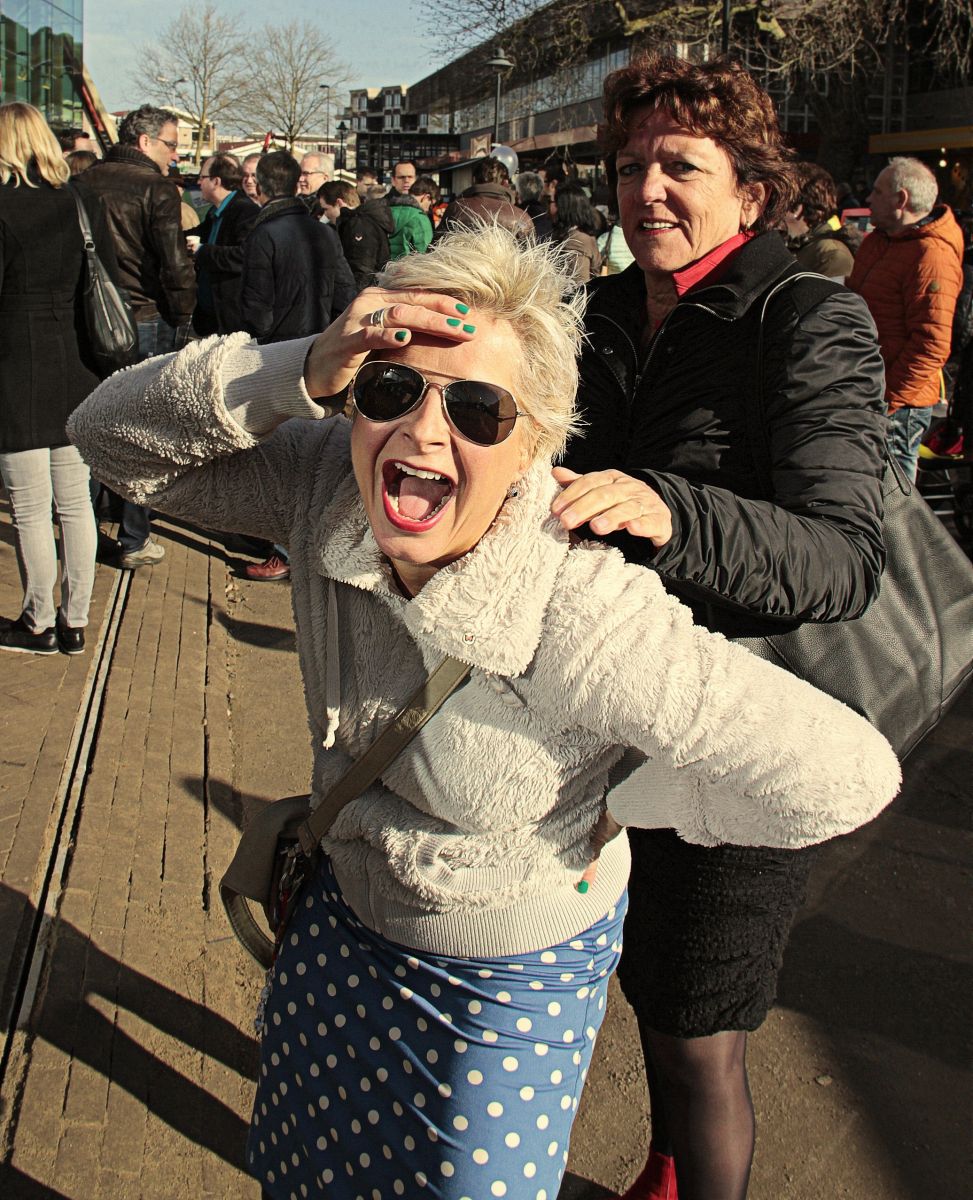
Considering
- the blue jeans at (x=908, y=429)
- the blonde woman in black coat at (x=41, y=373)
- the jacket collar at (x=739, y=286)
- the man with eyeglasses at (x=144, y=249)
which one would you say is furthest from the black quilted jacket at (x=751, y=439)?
the blue jeans at (x=908, y=429)

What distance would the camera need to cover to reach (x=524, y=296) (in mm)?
1601

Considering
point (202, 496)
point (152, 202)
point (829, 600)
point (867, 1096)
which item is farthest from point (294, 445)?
point (152, 202)

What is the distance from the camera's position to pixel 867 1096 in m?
2.90

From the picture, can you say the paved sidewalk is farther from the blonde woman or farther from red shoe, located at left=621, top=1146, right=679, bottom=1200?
the blonde woman

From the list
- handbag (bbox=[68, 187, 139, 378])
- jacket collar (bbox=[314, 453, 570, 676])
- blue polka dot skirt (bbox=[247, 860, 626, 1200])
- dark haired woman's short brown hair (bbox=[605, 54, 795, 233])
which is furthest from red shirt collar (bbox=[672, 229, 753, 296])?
handbag (bbox=[68, 187, 139, 378])

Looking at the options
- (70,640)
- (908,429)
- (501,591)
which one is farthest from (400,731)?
(908,429)

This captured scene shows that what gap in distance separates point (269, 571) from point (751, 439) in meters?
4.90

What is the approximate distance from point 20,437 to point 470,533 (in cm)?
371

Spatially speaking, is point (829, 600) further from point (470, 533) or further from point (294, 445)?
point (294, 445)

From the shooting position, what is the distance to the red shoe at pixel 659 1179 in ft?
7.73

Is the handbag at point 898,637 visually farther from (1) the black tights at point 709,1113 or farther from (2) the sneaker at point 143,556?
(2) the sneaker at point 143,556

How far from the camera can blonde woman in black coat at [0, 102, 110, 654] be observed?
4617 mm

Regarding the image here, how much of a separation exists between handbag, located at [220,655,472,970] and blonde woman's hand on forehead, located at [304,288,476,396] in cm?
44

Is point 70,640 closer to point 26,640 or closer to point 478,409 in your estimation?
point 26,640
